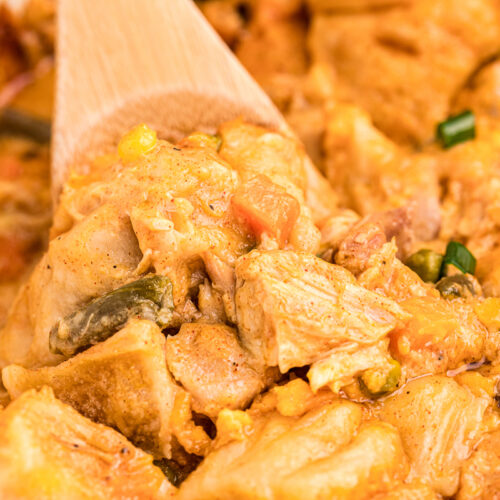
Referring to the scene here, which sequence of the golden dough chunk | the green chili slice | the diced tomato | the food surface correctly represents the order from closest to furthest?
the food surface → the green chili slice → the diced tomato → the golden dough chunk

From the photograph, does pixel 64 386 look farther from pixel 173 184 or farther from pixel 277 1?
pixel 277 1

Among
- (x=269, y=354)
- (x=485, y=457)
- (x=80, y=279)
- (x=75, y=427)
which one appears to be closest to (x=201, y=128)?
(x=80, y=279)

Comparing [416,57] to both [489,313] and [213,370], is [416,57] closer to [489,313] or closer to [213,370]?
[489,313]

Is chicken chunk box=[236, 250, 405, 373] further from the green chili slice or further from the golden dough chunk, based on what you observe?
the golden dough chunk

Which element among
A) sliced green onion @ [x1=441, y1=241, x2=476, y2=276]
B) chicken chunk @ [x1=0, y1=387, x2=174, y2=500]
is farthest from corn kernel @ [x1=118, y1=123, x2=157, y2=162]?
sliced green onion @ [x1=441, y1=241, x2=476, y2=276]

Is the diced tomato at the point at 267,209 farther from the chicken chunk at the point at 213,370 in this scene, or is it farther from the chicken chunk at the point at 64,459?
the chicken chunk at the point at 64,459

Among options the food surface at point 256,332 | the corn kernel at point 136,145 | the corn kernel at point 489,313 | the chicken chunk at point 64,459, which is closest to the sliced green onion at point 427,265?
the food surface at point 256,332
